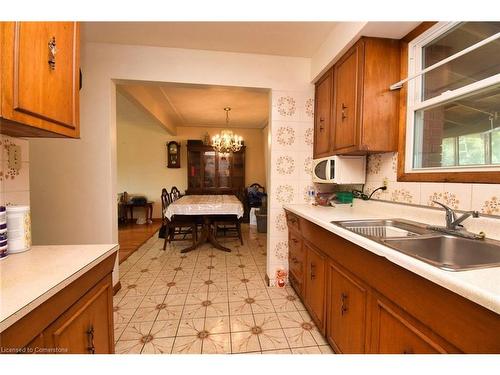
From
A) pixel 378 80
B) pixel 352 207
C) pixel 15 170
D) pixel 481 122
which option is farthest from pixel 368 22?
pixel 15 170

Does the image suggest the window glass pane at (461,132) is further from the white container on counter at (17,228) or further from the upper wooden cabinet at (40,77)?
the white container on counter at (17,228)

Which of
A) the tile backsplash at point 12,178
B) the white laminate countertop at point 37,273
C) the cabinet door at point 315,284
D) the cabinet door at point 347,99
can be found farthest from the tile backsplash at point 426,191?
the tile backsplash at point 12,178

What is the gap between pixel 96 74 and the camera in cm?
201

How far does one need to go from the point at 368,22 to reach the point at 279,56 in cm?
98

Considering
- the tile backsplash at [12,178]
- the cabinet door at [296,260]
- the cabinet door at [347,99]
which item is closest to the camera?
the tile backsplash at [12,178]

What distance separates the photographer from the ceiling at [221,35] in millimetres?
1734

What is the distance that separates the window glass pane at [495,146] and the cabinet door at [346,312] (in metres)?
0.91

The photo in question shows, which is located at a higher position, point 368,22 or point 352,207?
point 368,22

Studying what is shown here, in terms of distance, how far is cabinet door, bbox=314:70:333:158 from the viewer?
1.98 metres

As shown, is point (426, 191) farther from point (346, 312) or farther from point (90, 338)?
point (90, 338)

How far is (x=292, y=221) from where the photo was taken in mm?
2104

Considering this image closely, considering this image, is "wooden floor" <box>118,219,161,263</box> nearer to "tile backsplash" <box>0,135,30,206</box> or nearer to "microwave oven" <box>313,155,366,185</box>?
"tile backsplash" <box>0,135,30,206</box>

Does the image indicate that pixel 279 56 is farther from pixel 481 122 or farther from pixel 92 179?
pixel 92 179

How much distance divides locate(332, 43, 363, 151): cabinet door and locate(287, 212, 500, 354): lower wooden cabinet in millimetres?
753
